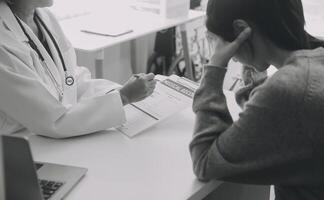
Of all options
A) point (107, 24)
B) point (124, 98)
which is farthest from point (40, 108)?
point (107, 24)

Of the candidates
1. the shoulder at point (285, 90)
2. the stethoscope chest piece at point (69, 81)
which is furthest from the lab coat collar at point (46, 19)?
the shoulder at point (285, 90)

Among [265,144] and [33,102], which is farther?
[33,102]

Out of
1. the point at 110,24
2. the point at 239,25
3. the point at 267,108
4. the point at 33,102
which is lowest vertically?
the point at 110,24

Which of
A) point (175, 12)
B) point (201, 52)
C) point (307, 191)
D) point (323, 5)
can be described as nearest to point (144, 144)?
point (307, 191)

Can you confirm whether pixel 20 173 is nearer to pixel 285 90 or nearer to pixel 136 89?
pixel 285 90

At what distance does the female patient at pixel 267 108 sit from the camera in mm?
998

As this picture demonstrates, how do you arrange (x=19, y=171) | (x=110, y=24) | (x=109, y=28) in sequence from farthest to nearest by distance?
(x=110, y=24) → (x=109, y=28) → (x=19, y=171)

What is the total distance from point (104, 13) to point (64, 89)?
1.52 metres

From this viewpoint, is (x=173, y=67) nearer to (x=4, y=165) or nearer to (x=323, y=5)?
(x=323, y=5)

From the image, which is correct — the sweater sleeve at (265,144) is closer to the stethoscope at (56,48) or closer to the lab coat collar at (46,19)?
the stethoscope at (56,48)

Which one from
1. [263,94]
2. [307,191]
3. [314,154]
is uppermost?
[263,94]

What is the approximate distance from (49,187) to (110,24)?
5.76ft

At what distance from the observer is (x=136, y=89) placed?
1501mm

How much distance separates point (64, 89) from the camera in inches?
62.9
